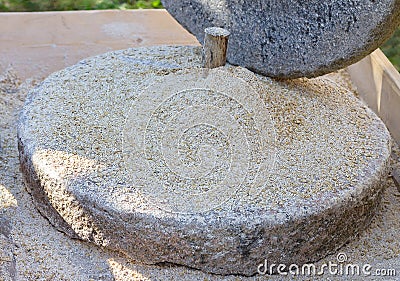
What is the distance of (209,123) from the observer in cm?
189

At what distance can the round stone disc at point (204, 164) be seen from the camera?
166cm

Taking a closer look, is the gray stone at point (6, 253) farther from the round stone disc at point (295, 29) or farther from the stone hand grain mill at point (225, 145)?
the round stone disc at point (295, 29)

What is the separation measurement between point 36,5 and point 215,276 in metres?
2.40

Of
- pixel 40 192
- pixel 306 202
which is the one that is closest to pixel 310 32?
pixel 306 202

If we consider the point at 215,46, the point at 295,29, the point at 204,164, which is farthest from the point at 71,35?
the point at 204,164

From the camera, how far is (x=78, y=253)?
177cm

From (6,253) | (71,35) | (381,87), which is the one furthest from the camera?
(71,35)

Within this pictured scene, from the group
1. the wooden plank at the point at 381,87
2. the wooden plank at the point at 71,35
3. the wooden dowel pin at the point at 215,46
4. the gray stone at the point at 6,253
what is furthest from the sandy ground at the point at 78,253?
the wooden plank at the point at 71,35

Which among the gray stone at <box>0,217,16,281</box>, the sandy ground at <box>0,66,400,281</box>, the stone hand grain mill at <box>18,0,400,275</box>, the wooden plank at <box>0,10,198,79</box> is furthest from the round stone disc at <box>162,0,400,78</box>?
the gray stone at <box>0,217,16,281</box>

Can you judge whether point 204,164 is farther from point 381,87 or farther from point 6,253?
point 381,87

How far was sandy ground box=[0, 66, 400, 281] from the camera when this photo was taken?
66.9 inches

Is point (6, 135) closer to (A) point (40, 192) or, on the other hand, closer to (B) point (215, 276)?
(A) point (40, 192)

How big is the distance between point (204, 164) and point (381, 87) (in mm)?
990

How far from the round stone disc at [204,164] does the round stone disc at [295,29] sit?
3.3 inches
